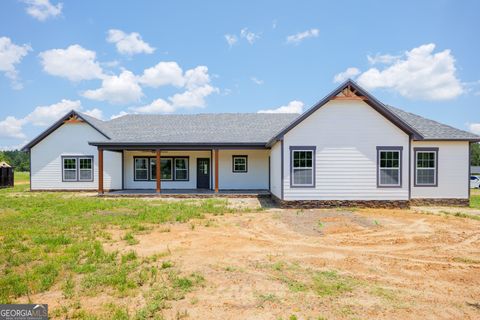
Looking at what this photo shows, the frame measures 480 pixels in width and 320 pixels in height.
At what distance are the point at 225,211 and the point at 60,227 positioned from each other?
19.4ft

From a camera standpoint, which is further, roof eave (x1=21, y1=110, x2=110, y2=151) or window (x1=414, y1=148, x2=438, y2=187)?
roof eave (x1=21, y1=110, x2=110, y2=151)

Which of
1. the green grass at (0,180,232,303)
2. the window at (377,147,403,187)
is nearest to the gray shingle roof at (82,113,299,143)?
the window at (377,147,403,187)

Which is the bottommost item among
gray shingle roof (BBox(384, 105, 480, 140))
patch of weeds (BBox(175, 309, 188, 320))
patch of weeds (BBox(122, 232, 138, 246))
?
patch of weeds (BBox(122, 232, 138, 246))

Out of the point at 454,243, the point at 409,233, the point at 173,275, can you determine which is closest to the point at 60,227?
the point at 173,275

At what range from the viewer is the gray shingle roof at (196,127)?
1877cm

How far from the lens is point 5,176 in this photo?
82.1 ft

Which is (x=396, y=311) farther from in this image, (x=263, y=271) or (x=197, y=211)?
(x=197, y=211)

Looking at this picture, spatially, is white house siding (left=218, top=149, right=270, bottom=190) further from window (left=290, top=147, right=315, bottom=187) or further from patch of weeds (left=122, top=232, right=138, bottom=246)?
patch of weeds (left=122, top=232, right=138, bottom=246)

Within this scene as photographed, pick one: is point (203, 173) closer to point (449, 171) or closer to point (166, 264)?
point (449, 171)

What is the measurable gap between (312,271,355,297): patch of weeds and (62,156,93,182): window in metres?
19.3

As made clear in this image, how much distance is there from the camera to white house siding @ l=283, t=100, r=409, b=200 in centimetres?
1324

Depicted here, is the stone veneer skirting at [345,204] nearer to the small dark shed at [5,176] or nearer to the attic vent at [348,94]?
the attic vent at [348,94]

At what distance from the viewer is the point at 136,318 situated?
3.87 m

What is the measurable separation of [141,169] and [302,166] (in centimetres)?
1234
